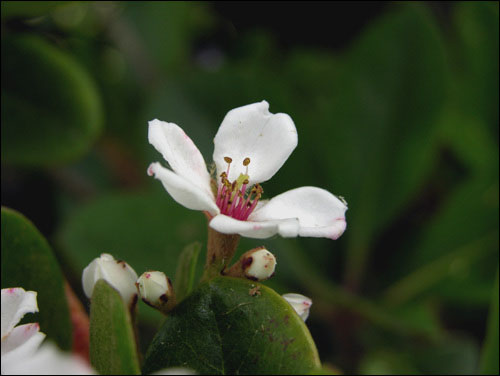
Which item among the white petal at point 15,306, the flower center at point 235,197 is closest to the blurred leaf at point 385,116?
the flower center at point 235,197

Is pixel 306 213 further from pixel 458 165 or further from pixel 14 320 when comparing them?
pixel 458 165

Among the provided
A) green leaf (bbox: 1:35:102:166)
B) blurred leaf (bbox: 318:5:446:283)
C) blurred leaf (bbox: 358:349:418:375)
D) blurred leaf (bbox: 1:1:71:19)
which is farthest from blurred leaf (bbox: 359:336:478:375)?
blurred leaf (bbox: 1:1:71:19)

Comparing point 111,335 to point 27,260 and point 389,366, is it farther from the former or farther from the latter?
point 389,366

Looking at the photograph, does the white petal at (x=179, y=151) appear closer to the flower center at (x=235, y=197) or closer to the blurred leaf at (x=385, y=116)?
the flower center at (x=235, y=197)

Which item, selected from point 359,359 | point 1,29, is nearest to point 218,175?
point 1,29

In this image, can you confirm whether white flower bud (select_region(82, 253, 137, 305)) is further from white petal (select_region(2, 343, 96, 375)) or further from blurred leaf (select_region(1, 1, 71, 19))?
blurred leaf (select_region(1, 1, 71, 19))
